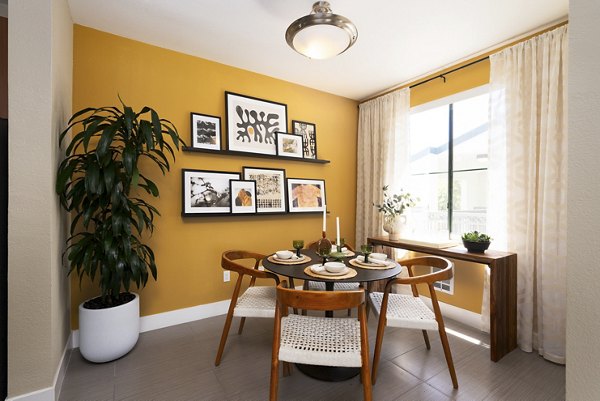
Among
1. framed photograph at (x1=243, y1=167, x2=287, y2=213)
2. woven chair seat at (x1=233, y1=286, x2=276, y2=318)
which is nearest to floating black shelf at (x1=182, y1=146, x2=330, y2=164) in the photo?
framed photograph at (x1=243, y1=167, x2=287, y2=213)

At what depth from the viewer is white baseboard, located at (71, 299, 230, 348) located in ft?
8.16

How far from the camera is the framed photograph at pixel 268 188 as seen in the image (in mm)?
3049

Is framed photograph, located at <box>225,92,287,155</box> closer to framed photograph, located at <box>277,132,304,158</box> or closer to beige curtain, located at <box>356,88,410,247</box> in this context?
framed photograph, located at <box>277,132,304,158</box>

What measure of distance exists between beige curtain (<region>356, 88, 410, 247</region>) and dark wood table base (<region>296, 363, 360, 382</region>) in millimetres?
1978

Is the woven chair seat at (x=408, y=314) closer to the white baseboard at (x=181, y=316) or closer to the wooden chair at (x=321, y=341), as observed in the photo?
the wooden chair at (x=321, y=341)

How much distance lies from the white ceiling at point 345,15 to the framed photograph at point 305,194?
53.2 inches

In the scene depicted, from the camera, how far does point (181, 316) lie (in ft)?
8.65

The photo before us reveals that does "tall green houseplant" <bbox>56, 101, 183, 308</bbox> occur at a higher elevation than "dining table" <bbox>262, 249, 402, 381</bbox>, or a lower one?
higher

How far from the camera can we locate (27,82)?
1.50 m

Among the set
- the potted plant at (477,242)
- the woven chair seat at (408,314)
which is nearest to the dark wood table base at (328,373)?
the woven chair seat at (408,314)

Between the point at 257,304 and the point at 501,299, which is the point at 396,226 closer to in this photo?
the point at 501,299

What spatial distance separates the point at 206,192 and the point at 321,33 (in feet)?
5.99

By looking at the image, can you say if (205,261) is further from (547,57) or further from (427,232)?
(547,57)

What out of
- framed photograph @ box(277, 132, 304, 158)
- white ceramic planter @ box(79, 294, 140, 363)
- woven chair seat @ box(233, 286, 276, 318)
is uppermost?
framed photograph @ box(277, 132, 304, 158)
